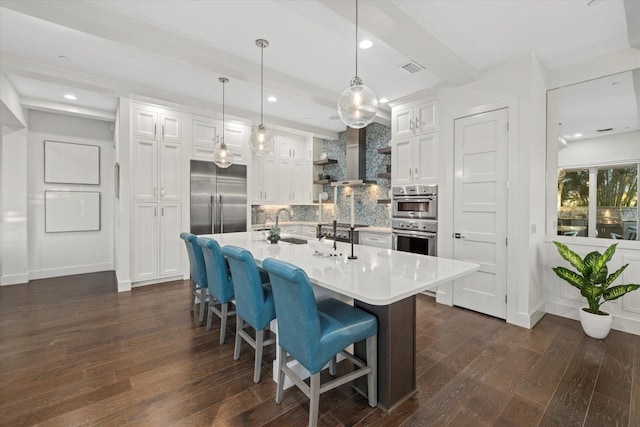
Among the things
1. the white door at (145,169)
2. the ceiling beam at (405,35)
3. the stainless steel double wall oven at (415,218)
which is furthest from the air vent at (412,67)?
the white door at (145,169)

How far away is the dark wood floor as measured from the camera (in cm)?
181

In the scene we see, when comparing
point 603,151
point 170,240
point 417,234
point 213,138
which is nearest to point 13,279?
point 170,240

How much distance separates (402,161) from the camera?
4293mm

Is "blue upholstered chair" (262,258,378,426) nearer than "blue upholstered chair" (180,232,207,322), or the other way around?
"blue upholstered chair" (262,258,378,426)

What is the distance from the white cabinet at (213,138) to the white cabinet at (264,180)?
406 mm

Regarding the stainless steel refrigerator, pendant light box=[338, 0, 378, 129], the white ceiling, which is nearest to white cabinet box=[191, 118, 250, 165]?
the stainless steel refrigerator

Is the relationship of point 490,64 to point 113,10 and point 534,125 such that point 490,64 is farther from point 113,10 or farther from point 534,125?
point 113,10

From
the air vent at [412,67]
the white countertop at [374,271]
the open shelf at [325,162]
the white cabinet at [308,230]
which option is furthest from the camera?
the open shelf at [325,162]

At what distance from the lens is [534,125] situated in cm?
312

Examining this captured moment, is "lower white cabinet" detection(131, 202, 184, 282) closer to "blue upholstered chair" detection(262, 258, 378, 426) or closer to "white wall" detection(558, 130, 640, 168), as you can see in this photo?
"blue upholstered chair" detection(262, 258, 378, 426)

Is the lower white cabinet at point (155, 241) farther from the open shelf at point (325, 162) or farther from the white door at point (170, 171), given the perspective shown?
the open shelf at point (325, 162)

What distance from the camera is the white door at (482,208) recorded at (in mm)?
3303

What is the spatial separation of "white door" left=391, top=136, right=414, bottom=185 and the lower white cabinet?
3471 mm

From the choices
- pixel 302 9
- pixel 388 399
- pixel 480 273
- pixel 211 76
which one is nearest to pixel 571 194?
pixel 480 273
